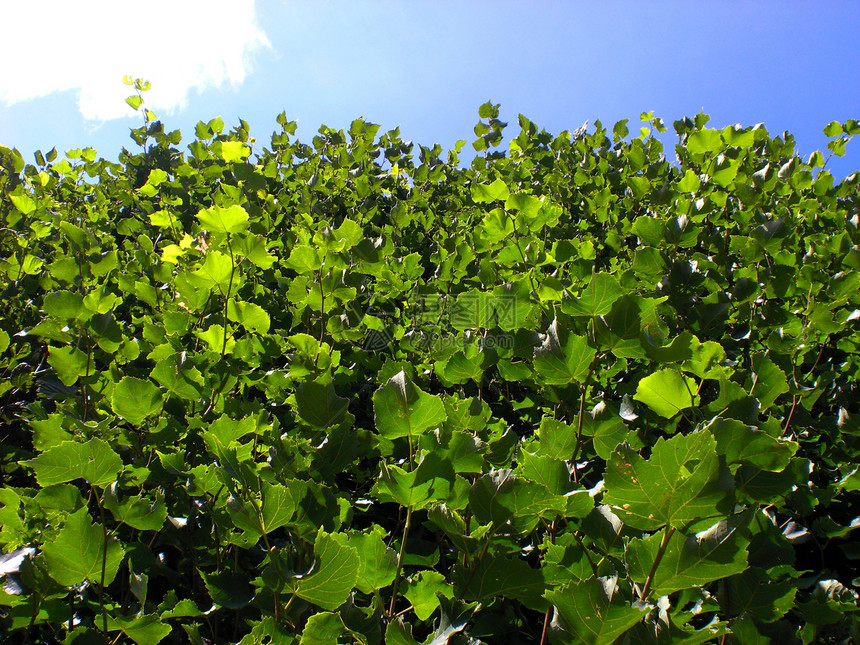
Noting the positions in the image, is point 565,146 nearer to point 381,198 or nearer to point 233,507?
point 381,198

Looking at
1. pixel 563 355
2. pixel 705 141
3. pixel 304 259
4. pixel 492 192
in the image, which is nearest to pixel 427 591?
pixel 563 355

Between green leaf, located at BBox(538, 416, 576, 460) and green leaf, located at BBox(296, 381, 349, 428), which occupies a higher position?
green leaf, located at BBox(296, 381, 349, 428)

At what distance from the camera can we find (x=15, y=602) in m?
0.93

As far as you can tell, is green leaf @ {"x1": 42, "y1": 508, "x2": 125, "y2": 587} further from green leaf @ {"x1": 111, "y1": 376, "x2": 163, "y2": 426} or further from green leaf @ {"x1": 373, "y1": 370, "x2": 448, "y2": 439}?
green leaf @ {"x1": 373, "y1": 370, "x2": 448, "y2": 439}

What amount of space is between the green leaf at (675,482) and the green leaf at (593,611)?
101 mm

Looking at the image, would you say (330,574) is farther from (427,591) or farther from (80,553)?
(80,553)

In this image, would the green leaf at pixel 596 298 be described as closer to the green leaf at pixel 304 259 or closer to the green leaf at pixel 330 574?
the green leaf at pixel 330 574

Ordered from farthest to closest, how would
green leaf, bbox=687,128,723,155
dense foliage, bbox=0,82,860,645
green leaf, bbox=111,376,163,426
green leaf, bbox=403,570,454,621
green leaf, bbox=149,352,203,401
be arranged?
1. green leaf, bbox=687,128,723,155
2. green leaf, bbox=149,352,203,401
3. green leaf, bbox=111,376,163,426
4. green leaf, bbox=403,570,454,621
5. dense foliage, bbox=0,82,860,645

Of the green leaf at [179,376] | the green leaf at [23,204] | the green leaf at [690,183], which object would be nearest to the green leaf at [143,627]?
the green leaf at [179,376]

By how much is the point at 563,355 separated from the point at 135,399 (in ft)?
2.92

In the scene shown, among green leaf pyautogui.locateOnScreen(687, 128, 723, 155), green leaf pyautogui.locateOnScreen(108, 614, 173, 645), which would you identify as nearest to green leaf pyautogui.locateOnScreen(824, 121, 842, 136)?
green leaf pyautogui.locateOnScreen(687, 128, 723, 155)

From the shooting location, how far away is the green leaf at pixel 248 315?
1.44 metres

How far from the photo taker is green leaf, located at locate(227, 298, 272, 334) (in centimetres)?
144

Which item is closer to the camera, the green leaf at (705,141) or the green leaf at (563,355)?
the green leaf at (563,355)
